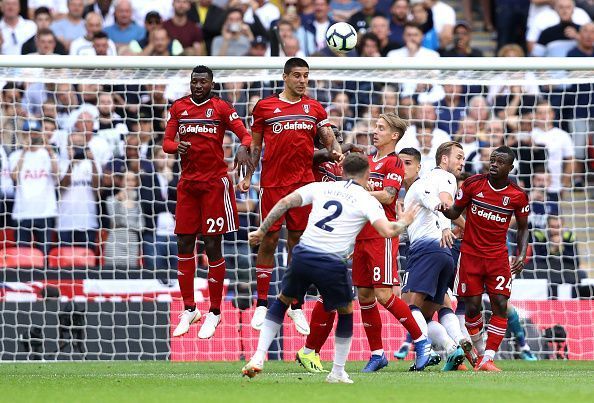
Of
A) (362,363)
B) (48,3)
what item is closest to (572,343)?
(362,363)

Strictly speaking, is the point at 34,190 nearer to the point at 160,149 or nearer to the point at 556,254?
the point at 160,149

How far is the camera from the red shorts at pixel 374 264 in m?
12.3

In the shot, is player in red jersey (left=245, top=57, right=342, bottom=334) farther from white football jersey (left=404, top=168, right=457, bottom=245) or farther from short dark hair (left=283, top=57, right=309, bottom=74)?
white football jersey (left=404, top=168, right=457, bottom=245)

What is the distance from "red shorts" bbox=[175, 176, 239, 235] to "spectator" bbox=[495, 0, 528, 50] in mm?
8751

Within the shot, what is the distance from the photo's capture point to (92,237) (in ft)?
54.1

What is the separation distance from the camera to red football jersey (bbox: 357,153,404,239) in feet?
40.9

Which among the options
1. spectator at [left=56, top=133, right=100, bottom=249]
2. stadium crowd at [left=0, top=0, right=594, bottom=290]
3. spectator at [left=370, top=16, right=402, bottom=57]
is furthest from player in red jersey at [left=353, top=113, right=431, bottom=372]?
spectator at [left=370, top=16, right=402, bottom=57]

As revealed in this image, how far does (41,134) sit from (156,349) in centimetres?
Result: 338

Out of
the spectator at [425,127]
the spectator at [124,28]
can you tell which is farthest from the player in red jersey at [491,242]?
the spectator at [124,28]

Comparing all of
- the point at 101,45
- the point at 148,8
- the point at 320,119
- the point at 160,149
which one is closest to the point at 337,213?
the point at 320,119

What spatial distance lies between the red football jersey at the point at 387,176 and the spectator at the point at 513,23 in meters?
8.63

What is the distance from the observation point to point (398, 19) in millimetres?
20562

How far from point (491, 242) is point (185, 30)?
349 inches

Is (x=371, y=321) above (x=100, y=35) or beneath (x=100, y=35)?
beneath
